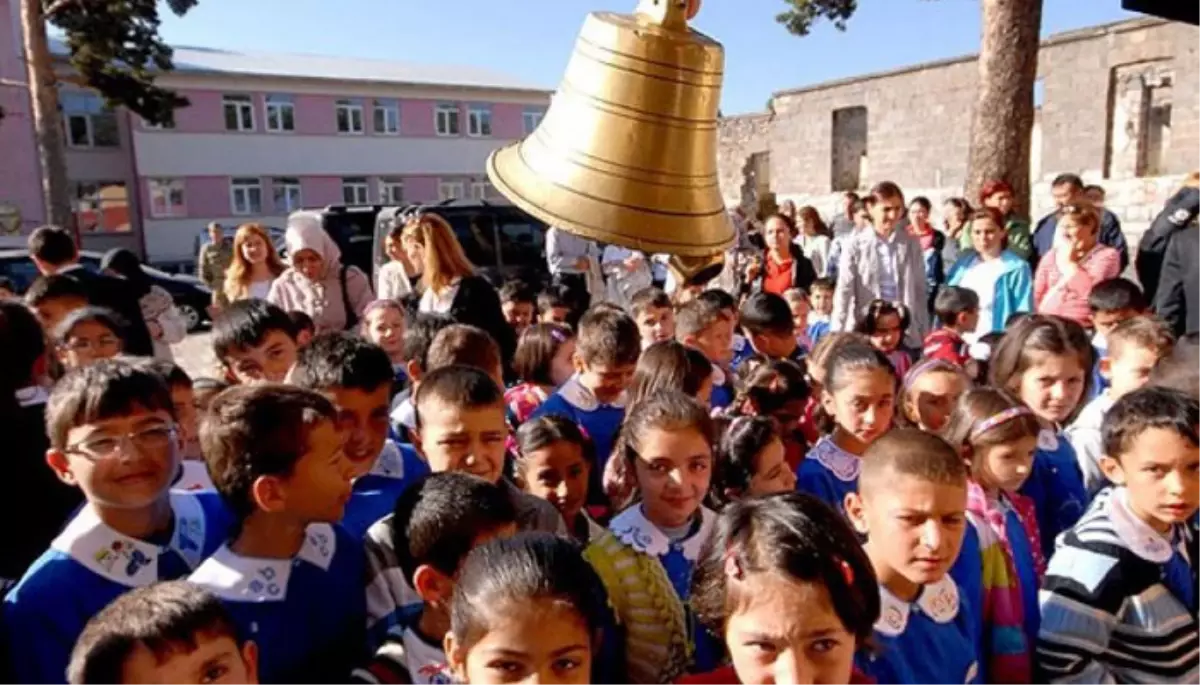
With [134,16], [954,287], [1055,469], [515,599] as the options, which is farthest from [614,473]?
[134,16]

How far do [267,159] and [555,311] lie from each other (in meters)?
23.6

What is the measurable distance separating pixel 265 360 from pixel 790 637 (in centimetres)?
222

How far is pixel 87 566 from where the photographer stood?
5.59 ft

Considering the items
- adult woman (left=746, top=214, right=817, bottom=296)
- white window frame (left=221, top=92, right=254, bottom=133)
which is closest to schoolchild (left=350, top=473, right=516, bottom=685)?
adult woman (left=746, top=214, right=817, bottom=296)

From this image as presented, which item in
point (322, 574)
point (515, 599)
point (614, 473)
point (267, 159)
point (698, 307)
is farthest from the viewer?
point (267, 159)

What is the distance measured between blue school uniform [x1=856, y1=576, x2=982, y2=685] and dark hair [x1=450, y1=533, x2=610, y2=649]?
608mm

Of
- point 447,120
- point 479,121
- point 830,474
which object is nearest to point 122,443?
point 830,474

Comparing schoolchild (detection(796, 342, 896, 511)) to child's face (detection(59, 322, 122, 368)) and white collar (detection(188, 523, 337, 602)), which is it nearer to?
white collar (detection(188, 523, 337, 602))

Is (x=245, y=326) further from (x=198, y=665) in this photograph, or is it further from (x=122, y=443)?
(x=198, y=665)

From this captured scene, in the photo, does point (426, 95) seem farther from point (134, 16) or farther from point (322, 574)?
point (322, 574)

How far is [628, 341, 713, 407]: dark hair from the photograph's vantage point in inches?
118

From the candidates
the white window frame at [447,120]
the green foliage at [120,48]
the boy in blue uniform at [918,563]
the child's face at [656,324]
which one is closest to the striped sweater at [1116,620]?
the boy in blue uniform at [918,563]

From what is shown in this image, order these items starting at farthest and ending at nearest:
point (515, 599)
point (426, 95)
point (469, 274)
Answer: point (426, 95)
point (469, 274)
point (515, 599)

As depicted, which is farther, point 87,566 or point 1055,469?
point 1055,469
